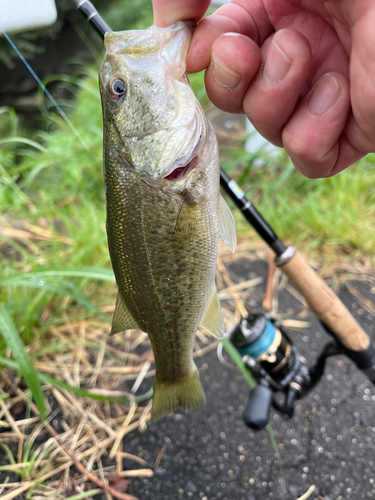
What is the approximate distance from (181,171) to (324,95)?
542 millimetres

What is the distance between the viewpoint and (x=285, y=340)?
6.19 ft

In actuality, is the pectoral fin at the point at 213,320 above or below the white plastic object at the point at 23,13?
below

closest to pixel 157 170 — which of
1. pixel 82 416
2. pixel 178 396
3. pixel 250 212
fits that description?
pixel 250 212

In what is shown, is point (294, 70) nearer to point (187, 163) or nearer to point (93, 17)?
point (187, 163)

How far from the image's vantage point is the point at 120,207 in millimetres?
1273

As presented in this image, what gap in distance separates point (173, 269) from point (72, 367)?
136 centimetres

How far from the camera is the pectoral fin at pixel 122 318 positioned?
141 cm

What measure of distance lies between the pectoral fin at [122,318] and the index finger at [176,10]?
0.99m

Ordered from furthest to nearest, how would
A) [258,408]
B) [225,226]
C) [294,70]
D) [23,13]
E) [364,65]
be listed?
[23,13], [258,408], [225,226], [294,70], [364,65]

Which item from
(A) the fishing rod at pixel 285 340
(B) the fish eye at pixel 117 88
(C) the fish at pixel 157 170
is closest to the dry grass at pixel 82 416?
(A) the fishing rod at pixel 285 340

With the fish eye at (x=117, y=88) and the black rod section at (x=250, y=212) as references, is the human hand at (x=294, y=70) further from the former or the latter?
the black rod section at (x=250, y=212)

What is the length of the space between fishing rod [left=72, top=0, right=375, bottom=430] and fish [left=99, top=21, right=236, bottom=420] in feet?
1.85

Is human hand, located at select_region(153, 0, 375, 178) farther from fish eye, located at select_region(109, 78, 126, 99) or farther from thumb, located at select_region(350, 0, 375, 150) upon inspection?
fish eye, located at select_region(109, 78, 126, 99)

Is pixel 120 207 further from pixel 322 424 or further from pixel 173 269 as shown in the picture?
pixel 322 424
